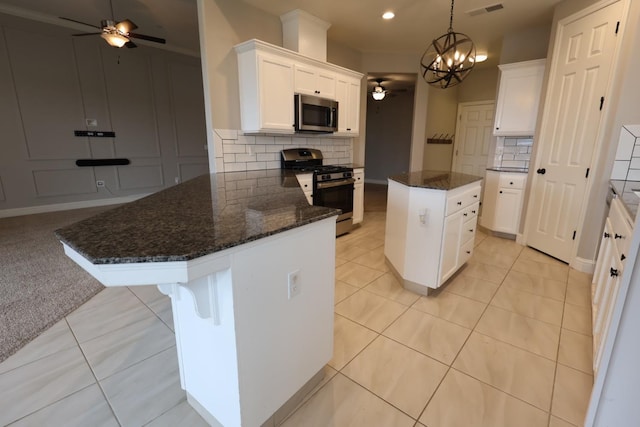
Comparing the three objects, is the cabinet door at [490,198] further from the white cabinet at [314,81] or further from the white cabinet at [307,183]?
the white cabinet at [307,183]

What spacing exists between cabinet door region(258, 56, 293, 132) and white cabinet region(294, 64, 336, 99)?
0.41ft

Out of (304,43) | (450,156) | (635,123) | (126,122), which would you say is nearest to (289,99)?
(304,43)

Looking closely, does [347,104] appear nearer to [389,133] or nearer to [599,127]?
[599,127]

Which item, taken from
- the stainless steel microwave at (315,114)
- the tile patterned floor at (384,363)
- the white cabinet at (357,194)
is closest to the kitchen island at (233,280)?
the tile patterned floor at (384,363)

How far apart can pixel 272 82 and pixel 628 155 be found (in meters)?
3.50

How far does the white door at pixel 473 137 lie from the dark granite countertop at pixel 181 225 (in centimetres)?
576

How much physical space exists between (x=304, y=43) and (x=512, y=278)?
355cm

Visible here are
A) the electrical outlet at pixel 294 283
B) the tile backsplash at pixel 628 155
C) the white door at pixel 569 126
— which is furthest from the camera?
the white door at pixel 569 126

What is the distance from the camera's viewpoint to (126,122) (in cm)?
545

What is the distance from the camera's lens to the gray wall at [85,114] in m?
4.41

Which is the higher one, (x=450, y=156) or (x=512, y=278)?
(x=450, y=156)

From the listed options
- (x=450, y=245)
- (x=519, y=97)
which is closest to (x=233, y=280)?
(x=450, y=245)

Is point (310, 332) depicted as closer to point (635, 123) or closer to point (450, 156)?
point (635, 123)

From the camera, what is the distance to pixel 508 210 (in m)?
3.93
